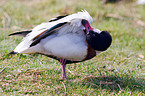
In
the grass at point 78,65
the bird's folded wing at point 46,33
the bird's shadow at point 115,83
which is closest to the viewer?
the bird's folded wing at point 46,33

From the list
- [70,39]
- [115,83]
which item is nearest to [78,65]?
[115,83]

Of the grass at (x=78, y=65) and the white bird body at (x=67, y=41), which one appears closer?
the white bird body at (x=67, y=41)

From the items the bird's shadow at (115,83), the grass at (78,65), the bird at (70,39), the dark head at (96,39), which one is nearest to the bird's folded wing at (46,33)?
the bird at (70,39)

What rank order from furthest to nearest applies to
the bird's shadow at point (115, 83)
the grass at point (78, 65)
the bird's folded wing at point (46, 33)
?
1. the bird's shadow at point (115, 83)
2. the grass at point (78, 65)
3. the bird's folded wing at point (46, 33)

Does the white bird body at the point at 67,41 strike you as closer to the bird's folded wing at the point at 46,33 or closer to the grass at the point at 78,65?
the bird's folded wing at the point at 46,33

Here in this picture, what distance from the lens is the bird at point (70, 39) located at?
271 centimetres

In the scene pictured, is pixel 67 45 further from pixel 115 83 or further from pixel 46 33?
pixel 115 83

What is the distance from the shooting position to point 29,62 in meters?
3.55

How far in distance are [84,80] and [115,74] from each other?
477mm

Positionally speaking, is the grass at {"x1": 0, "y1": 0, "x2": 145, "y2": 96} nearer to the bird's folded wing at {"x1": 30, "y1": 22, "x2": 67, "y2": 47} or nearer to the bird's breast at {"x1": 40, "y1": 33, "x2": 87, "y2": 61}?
the bird's breast at {"x1": 40, "y1": 33, "x2": 87, "y2": 61}

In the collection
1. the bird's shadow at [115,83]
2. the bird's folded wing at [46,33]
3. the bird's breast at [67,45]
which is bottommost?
the bird's shadow at [115,83]

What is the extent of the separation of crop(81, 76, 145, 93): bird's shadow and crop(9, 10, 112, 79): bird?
1.38ft

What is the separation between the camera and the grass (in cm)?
289

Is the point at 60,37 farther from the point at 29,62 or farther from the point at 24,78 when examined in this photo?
the point at 29,62
